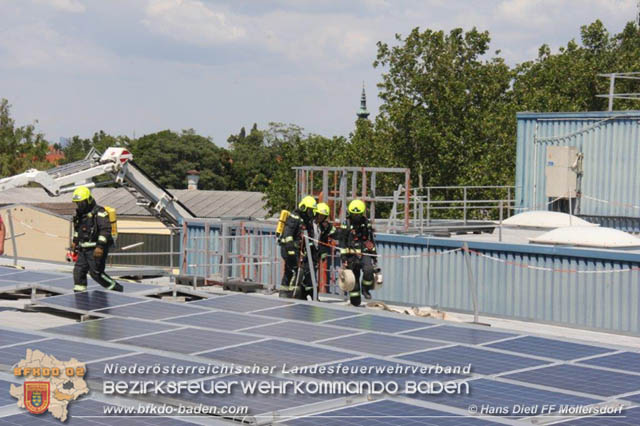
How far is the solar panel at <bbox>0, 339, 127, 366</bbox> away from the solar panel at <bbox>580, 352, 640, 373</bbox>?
5090mm

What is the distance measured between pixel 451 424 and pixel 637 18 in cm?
9558

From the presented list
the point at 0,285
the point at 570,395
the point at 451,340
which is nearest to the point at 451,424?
the point at 570,395

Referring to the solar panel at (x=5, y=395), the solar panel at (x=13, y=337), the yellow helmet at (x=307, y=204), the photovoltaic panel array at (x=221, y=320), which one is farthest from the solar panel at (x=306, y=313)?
the yellow helmet at (x=307, y=204)

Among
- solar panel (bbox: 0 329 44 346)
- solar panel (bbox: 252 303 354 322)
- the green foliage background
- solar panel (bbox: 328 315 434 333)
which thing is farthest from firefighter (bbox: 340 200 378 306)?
the green foliage background

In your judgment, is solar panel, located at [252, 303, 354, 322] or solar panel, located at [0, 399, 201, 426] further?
solar panel, located at [252, 303, 354, 322]

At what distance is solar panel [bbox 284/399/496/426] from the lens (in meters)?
7.58

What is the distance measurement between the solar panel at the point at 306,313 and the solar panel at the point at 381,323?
0.29 m

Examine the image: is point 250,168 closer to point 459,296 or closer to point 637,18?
point 637,18

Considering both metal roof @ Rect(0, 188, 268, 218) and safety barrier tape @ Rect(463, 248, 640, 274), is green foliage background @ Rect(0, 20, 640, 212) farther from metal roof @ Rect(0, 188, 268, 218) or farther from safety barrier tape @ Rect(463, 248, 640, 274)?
safety barrier tape @ Rect(463, 248, 640, 274)

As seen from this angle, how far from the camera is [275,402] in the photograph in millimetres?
8250

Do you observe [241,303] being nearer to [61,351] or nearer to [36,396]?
[61,351]

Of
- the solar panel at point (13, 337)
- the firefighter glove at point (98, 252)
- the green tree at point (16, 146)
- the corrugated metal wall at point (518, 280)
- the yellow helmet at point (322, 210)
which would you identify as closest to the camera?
the solar panel at point (13, 337)

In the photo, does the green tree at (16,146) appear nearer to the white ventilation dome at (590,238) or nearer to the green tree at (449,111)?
the green tree at (449,111)

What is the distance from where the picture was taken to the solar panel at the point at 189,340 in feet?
35.0
